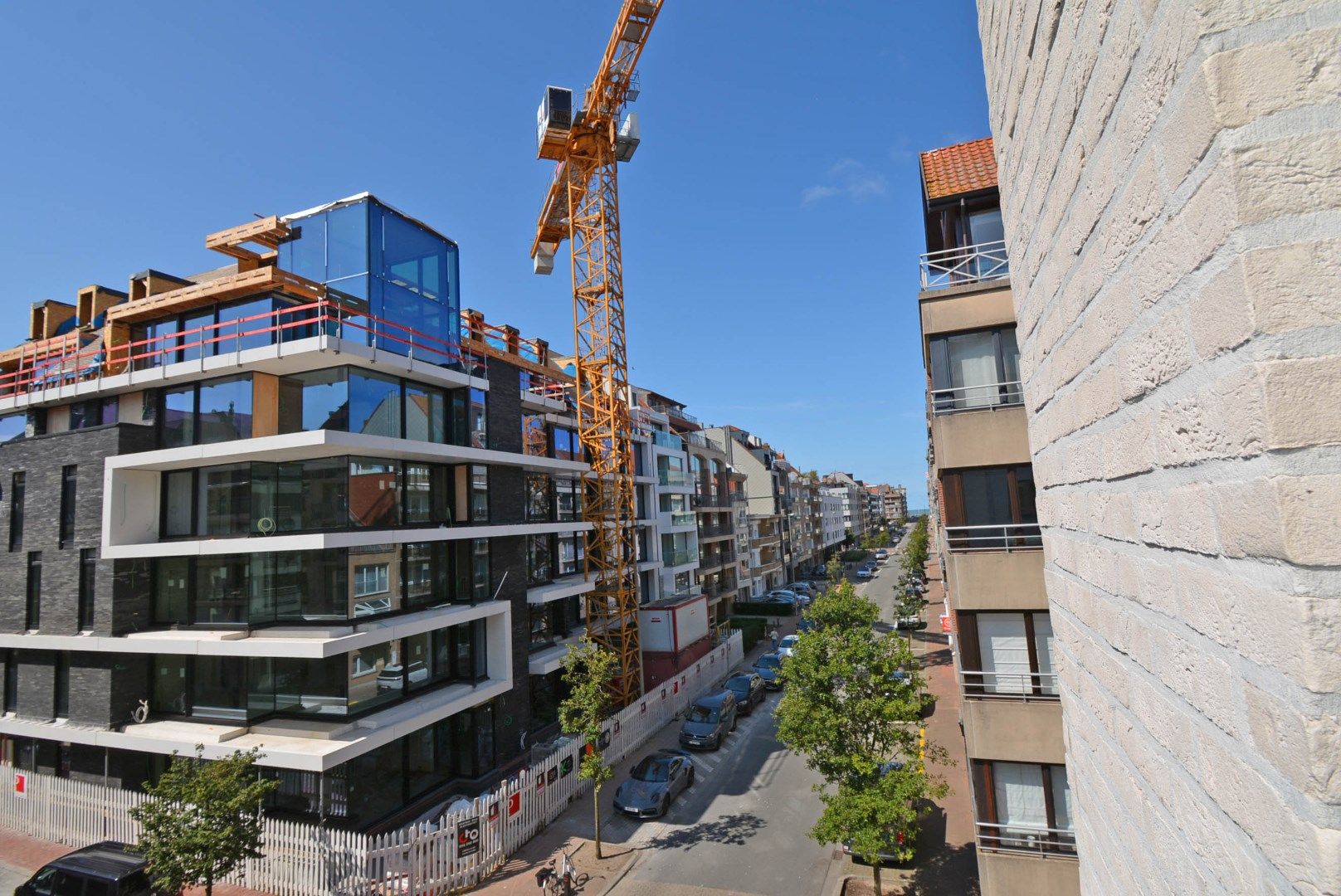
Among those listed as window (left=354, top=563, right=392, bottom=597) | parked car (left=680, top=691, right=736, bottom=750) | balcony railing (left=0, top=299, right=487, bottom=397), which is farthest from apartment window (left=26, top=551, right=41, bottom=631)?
parked car (left=680, top=691, right=736, bottom=750)

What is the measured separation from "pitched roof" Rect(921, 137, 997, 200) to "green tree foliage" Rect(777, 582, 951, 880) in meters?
9.72

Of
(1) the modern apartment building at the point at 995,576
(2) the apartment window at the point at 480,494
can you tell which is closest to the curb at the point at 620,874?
(1) the modern apartment building at the point at 995,576

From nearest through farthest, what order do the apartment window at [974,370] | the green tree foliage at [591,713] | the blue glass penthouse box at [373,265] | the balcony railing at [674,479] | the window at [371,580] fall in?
the apartment window at [974,370] → the window at [371,580] → the green tree foliage at [591,713] → the blue glass penthouse box at [373,265] → the balcony railing at [674,479]

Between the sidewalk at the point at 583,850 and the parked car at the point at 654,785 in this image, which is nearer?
the sidewalk at the point at 583,850

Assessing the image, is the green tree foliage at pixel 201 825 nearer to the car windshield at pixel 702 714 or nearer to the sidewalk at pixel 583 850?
the sidewalk at pixel 583 850

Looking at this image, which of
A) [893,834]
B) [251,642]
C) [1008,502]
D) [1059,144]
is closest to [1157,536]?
[1059,144]

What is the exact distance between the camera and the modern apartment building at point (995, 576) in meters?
10.8

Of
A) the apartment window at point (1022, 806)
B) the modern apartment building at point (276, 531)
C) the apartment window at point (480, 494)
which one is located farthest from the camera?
the apartment window at point (480, 494)

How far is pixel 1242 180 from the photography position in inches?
39.9

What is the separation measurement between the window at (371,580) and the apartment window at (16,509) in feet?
36.5

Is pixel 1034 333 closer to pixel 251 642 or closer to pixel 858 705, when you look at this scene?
pixel 858 705

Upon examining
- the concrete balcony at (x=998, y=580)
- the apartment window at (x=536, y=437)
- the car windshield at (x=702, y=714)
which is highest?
the apartment window at (x=536, y=437)

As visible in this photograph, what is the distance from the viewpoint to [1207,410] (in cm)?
116

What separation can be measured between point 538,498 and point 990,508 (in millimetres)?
16464
